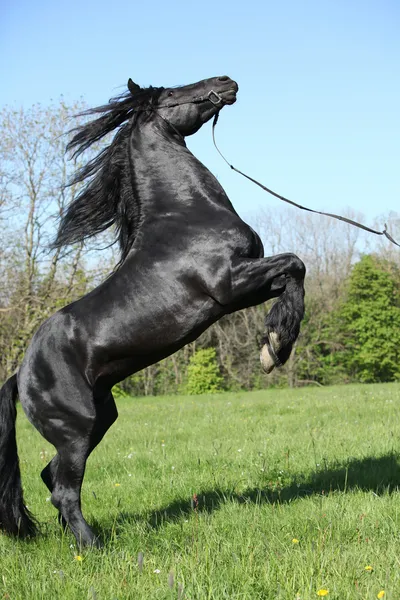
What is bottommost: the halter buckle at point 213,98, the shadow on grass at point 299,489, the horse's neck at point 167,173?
the shadow on grass at point 299,489

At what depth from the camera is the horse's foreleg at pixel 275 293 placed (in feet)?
12.6

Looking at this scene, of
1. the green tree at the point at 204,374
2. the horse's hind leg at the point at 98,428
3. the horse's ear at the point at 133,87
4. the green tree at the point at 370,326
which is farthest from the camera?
the green tree at the point at 370,326

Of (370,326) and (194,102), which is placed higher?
(194,102)

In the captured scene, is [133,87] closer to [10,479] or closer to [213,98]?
[213,98]

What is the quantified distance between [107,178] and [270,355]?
171 cm

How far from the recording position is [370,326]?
30.8 metres

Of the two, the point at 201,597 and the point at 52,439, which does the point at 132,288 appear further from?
the point at 201,597

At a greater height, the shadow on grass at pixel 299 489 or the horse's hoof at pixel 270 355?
the horse's hoof at pixel 270 355

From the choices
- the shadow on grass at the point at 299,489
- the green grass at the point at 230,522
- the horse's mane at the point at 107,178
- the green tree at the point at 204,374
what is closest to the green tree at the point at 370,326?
the green tree at the point at 204,374

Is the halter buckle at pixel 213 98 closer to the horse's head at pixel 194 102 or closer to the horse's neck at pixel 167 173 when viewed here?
the horse's head at pixel 194 102

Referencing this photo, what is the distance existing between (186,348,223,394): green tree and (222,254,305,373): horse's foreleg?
23.6m

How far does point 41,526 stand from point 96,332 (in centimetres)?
148

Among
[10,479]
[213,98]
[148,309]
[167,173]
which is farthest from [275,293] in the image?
[10,479]

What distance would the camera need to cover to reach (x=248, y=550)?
11.0 ft
